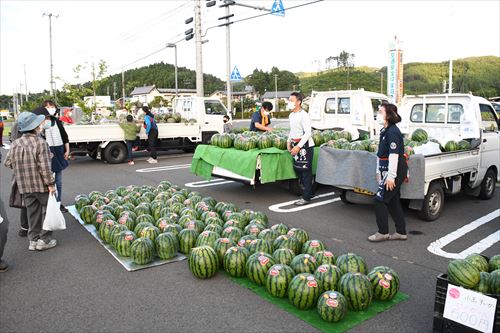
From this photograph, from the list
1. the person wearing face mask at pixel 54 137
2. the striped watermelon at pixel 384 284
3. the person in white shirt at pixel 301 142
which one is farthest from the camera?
the person in white shirt at pixel 301 142

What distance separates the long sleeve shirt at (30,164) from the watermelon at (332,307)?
380 cm

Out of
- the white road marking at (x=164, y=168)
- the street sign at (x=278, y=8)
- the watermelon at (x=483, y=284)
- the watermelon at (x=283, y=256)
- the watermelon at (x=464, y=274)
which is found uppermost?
the street sign at (x=278, y=8)

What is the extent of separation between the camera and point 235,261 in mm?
4645

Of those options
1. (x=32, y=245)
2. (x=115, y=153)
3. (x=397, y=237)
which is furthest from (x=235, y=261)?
(x=115, y=153)

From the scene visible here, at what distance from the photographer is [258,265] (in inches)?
175

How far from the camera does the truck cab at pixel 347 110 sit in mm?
11000

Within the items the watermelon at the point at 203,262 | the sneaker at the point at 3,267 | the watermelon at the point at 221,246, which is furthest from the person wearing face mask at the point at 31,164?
the watermelon at the point at 221,246

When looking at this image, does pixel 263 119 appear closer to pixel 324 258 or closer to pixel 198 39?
pixel 324 258

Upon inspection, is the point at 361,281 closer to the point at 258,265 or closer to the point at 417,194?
the point at 258,265

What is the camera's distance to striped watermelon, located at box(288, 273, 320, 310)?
12.8ft

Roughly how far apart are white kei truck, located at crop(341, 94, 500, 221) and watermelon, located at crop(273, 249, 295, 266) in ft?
9.25

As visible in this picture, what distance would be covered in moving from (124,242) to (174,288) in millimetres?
1205

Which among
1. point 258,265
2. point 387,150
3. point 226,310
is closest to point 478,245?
point 387,150

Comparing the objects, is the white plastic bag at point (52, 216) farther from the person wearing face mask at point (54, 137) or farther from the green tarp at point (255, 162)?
the green tarp at point (255, 162)
